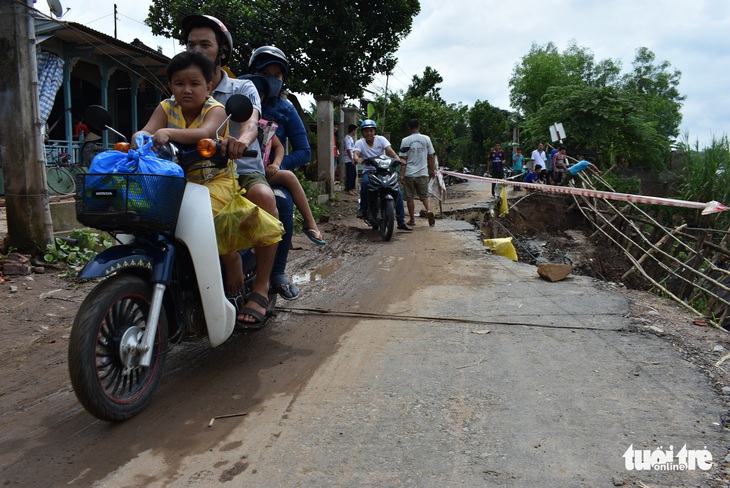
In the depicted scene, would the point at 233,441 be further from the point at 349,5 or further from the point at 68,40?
the point at 349,5

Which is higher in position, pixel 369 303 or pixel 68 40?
pixel 68 40

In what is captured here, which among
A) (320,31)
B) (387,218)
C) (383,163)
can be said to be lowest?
(387,218)

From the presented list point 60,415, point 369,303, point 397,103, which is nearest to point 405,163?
point 369,303

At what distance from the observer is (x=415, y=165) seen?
9.82 meters

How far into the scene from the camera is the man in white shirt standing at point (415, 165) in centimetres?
976

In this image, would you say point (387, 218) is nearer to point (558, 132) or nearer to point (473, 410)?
point (473, 410)

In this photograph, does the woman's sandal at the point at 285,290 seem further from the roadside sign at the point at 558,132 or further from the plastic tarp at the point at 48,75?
the roadside sign at the point at 558,132

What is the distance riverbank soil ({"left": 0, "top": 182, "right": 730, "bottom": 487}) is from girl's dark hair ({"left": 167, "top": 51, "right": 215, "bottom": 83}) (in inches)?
65.2

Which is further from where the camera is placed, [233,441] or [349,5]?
[349,5]

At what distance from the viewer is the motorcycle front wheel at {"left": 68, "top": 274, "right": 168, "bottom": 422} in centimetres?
228

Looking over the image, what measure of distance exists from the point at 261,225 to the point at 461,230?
21.1ft

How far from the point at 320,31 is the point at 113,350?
1390cm

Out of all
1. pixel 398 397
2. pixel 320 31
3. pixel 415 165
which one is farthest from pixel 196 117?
pixel 320 31

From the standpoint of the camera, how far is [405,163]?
31.4 ft
